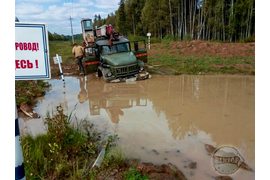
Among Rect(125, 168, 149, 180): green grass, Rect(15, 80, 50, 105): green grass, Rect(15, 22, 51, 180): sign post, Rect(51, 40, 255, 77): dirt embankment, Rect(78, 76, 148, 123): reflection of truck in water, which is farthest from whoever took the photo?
Rect(51, 40, 255, 77): dirt embankment

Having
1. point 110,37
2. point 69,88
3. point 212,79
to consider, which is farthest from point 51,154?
point 212,79

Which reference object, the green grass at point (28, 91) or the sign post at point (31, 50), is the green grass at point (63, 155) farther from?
the green grass at point (28, 91)

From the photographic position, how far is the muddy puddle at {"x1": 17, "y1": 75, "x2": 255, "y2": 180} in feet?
11.5

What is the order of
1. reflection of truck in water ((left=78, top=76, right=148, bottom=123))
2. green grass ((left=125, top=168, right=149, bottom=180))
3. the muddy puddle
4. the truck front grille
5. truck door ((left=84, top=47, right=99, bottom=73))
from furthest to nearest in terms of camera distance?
truck door ((left=84, top=47, right=99, bottom=73)), the truck front grille, reflection of truck in water ((left=78, top=76, right=148, bottom=123)), the muddy puddle, green grass ((left=125, top=168, right=149, bottom=180))

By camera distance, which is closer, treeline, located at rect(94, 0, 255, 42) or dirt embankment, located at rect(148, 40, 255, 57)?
dirt embankment, located at rect(148, 40, 255, 57)

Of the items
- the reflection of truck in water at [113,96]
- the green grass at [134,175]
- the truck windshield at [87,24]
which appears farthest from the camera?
the truck windshield at [87,24]

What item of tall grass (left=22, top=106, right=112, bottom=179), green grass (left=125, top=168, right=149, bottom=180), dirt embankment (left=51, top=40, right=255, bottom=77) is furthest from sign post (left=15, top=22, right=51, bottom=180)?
dirt embankment (left=51, top=40, right=255, bottom=77)

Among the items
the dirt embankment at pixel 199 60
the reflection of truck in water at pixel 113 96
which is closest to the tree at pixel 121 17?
the dirt embankment at pixel 199 60

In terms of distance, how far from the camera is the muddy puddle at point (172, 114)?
3.50 metres

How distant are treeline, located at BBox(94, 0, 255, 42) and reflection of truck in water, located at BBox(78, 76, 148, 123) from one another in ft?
56.8

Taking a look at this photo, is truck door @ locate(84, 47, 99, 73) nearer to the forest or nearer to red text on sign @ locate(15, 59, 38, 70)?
red text on sign @ locate(15, 59, 38, 70)

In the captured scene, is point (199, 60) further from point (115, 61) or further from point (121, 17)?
point (121, 17)
